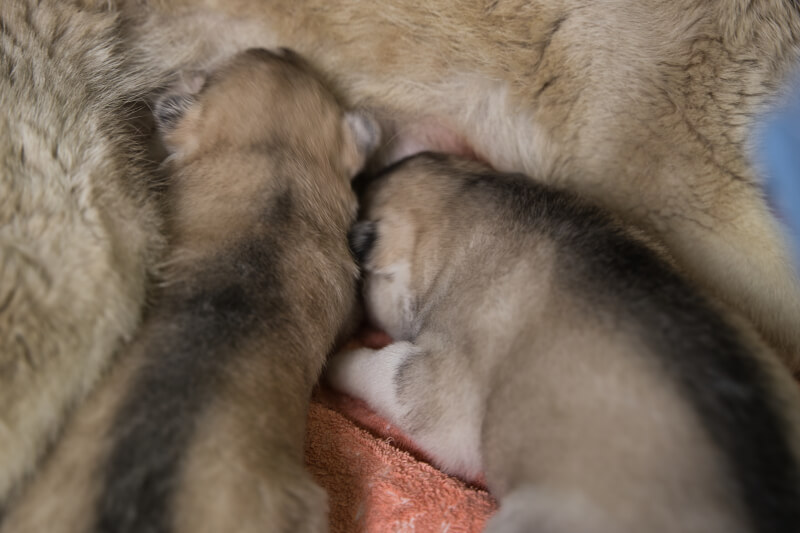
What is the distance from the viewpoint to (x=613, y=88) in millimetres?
2016

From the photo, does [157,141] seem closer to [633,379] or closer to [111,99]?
[111,99]

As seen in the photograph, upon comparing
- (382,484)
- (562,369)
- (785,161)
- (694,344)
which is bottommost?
(382,484)

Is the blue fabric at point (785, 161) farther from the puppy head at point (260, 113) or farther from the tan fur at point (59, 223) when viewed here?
the tan fur at point (59, 223)

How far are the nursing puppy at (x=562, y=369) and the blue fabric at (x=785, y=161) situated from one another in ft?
1.24

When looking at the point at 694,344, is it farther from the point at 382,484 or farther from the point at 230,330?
the point at 230,330

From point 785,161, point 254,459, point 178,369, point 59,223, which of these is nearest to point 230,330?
point 178,369

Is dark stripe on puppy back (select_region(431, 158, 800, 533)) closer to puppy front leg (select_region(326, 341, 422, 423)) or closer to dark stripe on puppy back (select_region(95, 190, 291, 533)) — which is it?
puppy front leg (select_region(326, 341, 422, 423))

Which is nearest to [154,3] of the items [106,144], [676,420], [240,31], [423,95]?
[240,31]

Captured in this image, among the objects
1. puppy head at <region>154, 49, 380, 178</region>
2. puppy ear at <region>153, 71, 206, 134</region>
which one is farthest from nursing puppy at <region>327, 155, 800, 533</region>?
puppy ear at <region>153, 71, 206, 134</region>

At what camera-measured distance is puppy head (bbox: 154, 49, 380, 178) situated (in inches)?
81.2

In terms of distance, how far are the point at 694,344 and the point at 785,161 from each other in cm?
66

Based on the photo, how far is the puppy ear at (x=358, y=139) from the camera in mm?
2227

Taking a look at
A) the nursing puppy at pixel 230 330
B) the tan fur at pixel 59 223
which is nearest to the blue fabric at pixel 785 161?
the nursing puppy at pixel 230 330

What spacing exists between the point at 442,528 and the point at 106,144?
1131 millimetres
